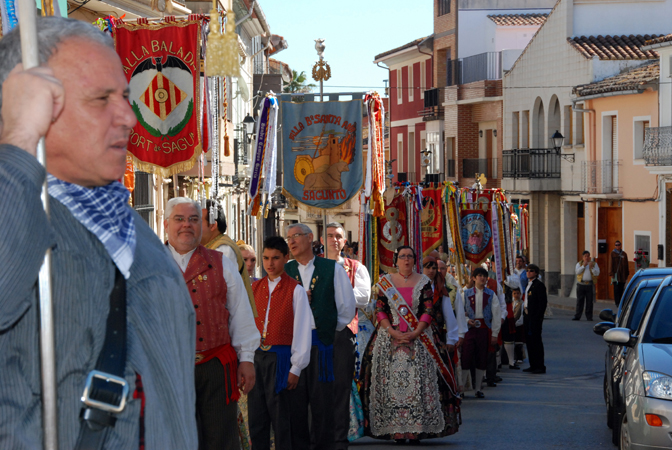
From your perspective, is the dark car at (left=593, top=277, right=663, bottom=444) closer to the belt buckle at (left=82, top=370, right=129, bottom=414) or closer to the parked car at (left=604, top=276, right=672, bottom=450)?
the parked car at (left=604, top=276, right=672, bottom=450)

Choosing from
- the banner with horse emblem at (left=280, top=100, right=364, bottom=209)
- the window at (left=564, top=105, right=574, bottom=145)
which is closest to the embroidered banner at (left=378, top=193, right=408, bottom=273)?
the banner with horse emblem at (left=280, top=100, right=364, bottom=209)

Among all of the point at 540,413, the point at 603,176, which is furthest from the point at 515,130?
the point at 540,413

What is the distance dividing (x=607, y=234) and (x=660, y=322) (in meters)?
29.2

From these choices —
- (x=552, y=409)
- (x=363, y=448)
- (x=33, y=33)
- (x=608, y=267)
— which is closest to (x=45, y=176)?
(x=33, y=33)

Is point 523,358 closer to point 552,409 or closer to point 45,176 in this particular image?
point 552,409

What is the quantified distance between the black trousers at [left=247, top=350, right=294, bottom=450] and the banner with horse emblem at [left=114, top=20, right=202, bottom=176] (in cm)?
217

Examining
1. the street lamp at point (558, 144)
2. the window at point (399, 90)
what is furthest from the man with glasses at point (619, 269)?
the window at point (399, 90)

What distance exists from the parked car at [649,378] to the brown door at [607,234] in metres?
27.7

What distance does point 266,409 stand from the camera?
830 cm

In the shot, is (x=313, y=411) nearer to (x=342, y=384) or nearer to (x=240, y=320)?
(x=342, y=384)

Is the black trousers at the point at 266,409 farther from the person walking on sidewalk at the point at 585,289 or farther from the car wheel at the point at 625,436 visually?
the person walking on sidewalk at the point at 585,289

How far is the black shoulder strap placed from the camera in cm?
208

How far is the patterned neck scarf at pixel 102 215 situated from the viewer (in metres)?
2.18

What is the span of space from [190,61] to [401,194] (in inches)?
297
